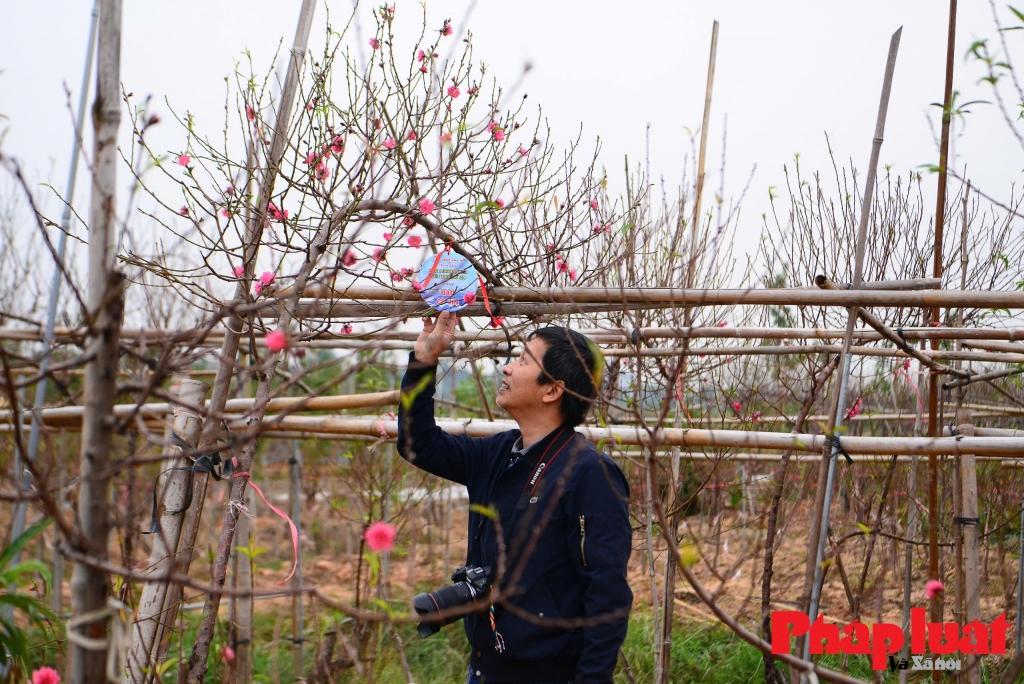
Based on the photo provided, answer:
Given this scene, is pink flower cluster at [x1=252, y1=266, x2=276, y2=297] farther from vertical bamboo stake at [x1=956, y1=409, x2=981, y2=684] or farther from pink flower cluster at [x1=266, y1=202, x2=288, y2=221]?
vertical bamboo stake at [x1=956, y1=409, x2=981, y2=684]

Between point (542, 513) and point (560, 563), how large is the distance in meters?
0.13

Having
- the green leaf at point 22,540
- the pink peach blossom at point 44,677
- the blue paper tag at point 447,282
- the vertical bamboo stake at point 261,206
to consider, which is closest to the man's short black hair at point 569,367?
the blue paper tag at point 447,282

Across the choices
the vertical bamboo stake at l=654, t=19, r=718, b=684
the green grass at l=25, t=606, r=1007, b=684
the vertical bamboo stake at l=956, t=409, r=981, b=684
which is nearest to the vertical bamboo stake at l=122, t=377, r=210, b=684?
the vertical bamboo stake at l=654, t=19, r=718, b=684

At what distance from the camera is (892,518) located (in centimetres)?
455

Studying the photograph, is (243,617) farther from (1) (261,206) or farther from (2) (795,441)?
(2) (795,441)

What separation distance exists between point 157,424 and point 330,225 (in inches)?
117

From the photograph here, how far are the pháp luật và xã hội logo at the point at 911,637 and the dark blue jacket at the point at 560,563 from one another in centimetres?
86

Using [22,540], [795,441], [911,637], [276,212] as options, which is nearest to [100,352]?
[22,540]

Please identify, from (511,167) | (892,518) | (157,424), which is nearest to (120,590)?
(511,167)

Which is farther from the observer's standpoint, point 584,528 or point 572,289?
point 572,289

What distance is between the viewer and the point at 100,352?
1.11 m

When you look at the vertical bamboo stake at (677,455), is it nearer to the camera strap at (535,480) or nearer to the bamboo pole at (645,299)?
the bamboo pole at (645,299)

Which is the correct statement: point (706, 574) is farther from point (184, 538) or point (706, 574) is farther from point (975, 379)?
point (184, 538)

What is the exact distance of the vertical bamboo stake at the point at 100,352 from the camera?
1.11 meters
